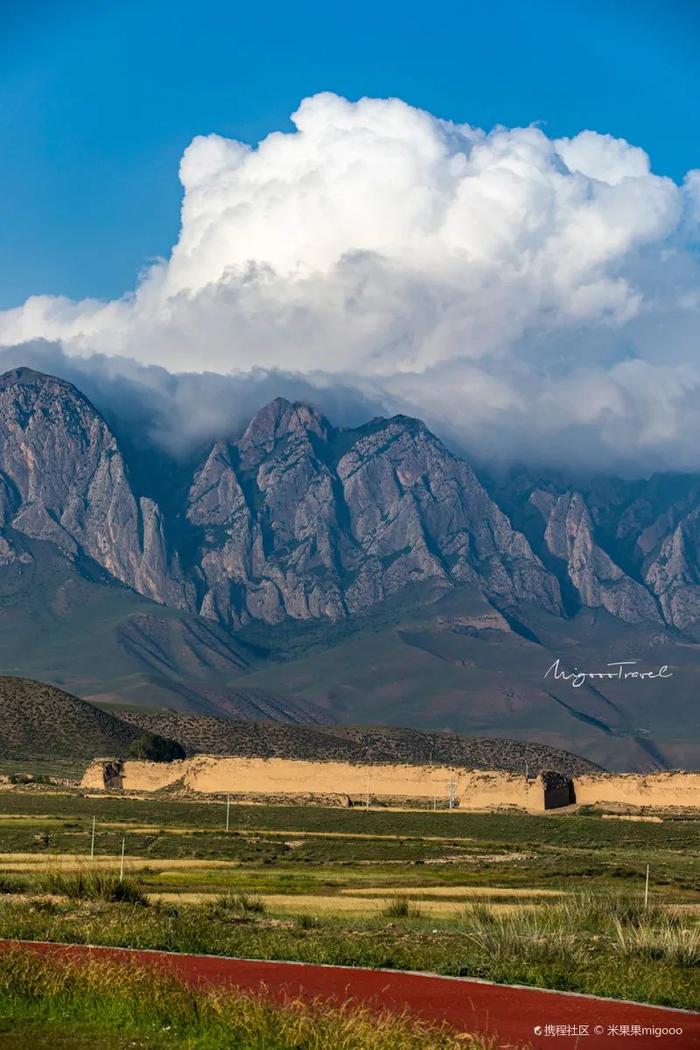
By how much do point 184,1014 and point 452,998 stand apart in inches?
163

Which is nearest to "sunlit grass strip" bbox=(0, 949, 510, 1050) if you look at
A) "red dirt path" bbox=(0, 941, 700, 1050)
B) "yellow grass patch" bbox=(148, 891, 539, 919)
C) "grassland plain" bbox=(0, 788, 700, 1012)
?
"red dirt path" bbox=(0, 941, 700, 1050)

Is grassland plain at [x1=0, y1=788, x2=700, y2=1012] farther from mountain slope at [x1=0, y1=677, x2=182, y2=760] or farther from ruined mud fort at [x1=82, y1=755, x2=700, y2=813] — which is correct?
mountain slope at [x1=0, y1=677, x2=182, y2=760]

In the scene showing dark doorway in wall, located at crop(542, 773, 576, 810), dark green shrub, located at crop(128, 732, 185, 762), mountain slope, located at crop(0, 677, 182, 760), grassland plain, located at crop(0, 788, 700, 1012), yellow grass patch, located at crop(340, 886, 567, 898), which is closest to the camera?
grassland plain, located at crop(0, 788, 700, 1012)

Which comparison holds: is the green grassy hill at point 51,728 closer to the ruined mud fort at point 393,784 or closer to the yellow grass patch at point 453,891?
the ruined mud fort at point 393,784

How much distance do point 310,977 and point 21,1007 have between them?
4782 millimetres

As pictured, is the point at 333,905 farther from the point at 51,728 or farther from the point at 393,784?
the point at 51,728

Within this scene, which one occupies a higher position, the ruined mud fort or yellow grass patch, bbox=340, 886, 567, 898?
the ruined mud fort

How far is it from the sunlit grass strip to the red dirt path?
81cm

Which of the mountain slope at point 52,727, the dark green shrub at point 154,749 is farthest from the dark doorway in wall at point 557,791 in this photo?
the mountain slope at point 52,727

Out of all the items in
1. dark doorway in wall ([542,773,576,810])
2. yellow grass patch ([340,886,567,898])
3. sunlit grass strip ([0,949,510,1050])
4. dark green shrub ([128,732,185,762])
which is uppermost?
dark green shrub ([128,732,185,762])

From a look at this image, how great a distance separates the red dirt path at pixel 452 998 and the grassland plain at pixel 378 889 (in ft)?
Result: 3.02

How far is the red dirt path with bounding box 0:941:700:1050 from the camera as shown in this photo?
1956cm

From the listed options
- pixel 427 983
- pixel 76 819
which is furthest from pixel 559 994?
pixel 76 819

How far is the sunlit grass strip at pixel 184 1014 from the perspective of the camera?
1842cm
